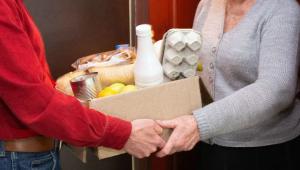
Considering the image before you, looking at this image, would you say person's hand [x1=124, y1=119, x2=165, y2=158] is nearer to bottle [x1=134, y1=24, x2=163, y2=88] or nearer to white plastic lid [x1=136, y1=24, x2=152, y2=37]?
bottle [x1=134, y1=24, x2=163, y2=88]

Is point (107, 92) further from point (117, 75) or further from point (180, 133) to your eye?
point (180, 133)

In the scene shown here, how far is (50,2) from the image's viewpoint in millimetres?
1584

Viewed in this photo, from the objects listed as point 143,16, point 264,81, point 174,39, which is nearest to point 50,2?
point 143,16

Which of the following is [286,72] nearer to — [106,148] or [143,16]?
[106,148]

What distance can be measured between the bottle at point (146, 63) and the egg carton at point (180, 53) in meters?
0.03

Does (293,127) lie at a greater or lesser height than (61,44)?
lesser

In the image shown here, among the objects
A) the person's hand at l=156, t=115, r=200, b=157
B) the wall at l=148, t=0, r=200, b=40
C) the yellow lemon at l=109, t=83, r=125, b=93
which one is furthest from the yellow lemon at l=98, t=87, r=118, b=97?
the wall at l=148, t=0, r=200, b=40

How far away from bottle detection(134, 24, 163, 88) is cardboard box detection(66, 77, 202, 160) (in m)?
0.03

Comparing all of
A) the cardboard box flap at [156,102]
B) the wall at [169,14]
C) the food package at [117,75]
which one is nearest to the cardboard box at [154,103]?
the cardboard box flap at [156,102]

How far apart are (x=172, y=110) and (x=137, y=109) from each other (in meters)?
0.11

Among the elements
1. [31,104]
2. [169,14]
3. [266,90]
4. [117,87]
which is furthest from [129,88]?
[169,14]

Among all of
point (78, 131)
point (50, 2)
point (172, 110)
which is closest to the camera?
point (78, 131)

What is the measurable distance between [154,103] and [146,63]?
10cm

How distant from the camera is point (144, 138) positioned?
3.20 ft
